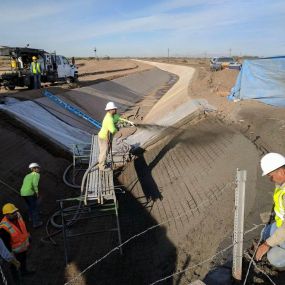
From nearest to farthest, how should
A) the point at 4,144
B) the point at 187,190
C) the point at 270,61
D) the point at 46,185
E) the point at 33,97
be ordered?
the point at 187,190 < the point at 46,185 < the point at 4,144 < the point at 270,61 < the point at 33,97

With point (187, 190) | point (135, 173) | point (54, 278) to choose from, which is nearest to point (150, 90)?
point (135, 173)

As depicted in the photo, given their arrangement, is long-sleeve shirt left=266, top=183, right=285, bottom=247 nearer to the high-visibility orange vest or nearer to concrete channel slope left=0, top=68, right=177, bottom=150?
the high-visibility orange vest

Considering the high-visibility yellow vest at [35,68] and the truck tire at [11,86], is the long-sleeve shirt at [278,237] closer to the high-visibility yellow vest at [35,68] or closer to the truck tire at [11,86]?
the high-visibility yellow vest at [35,68]

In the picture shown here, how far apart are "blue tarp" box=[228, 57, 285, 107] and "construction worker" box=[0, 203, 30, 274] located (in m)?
13.7

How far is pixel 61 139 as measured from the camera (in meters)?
16.0

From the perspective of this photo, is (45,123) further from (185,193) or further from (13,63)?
(13,63)

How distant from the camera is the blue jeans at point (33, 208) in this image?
32.1 feet

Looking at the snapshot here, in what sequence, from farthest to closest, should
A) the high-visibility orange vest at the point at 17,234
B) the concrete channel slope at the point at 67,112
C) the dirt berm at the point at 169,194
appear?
the concrete channel slope at the point at 67,112 < the dirt berm at the point at 169,194 < the high-visibility orange vest at the point at 17,234

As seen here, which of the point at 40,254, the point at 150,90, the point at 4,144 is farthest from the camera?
the point at 150,90

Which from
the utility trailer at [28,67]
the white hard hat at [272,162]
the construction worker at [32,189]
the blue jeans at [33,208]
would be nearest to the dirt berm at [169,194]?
the blue jeans at [33,208]

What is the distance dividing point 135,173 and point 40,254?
4952mm

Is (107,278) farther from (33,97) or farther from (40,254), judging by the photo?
(33,97)

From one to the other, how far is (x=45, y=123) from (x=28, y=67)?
11.3 meters

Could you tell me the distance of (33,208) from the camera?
995 cm
